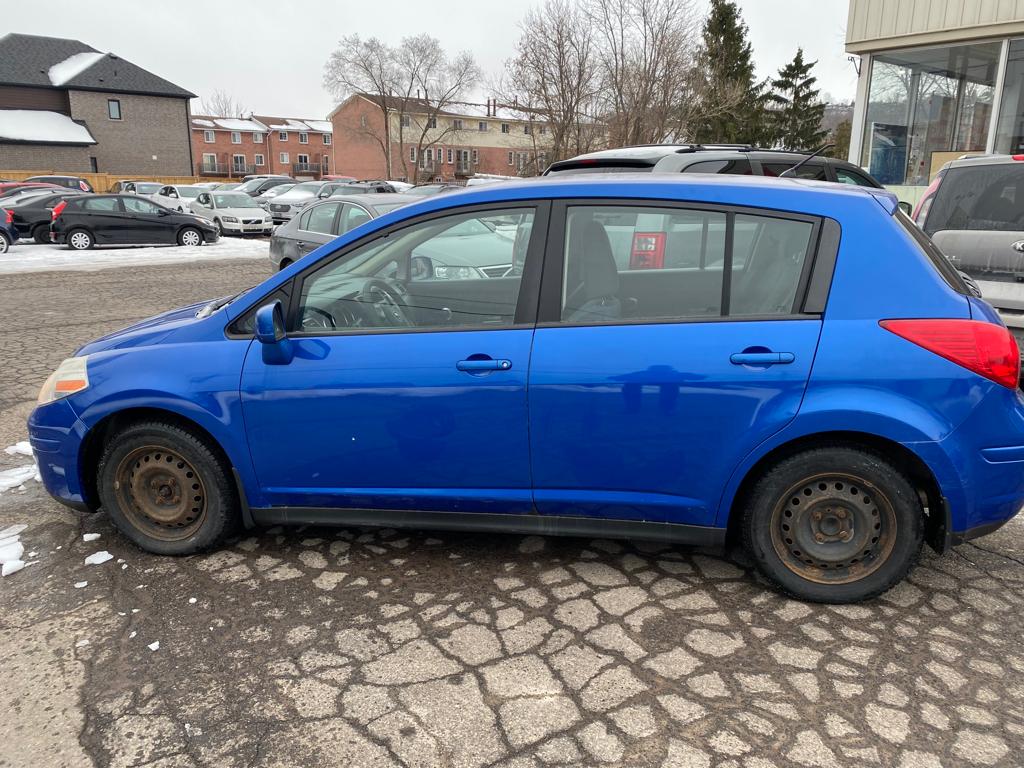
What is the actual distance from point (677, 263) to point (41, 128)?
197 feet

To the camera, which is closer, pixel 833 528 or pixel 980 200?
pixel 833 528

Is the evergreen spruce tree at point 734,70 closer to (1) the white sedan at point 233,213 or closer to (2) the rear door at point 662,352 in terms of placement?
(1) the white sedan at point 233,213

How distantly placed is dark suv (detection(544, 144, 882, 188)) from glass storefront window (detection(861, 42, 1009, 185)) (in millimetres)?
7482

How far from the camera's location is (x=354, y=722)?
8.27ft

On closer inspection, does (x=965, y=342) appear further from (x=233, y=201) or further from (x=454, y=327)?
(x=233, y=201)

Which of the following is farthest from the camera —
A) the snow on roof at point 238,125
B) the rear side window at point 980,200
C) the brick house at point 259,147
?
the snow on roof at point 238,125

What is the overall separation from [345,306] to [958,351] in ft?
8.20

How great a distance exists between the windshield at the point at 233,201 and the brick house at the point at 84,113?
3362 cm

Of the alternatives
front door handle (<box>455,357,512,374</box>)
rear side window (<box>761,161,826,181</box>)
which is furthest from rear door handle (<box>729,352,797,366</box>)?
rear side window (<box>761,161,826,181</box>)

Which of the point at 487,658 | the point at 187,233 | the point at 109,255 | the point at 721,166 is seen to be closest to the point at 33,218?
the point at 187,233

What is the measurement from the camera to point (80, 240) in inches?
793

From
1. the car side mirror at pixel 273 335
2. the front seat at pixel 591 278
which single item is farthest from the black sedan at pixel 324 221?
the front seat at pixel 591 278

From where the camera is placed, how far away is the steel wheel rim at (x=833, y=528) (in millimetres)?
3064

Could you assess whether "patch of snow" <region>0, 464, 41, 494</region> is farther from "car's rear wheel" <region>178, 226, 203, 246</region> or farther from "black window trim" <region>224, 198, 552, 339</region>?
"car's rear wheel" <region>178, 226, 203, 246</region>
